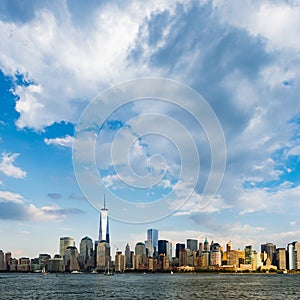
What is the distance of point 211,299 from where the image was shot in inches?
3755

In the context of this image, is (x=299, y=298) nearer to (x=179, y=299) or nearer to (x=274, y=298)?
(x=274, y=298)

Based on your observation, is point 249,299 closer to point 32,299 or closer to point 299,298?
point 299,298

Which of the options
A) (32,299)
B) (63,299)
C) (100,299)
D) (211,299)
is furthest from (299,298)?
(32,299)

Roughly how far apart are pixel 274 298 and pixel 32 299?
2067 inches

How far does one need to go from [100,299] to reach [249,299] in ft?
103

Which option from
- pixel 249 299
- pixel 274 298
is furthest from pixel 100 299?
pixel 274 298

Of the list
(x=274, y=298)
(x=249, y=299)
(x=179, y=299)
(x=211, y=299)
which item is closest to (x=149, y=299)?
(x=179, y=299)

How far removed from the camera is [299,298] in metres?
101

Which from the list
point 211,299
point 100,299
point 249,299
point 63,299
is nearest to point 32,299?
point 63,299

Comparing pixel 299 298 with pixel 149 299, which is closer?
pixel 149 299

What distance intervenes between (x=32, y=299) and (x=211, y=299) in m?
38.0

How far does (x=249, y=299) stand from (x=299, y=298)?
1304 cm

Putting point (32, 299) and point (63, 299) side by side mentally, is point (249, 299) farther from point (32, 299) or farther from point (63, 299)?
→ point (32, 299)

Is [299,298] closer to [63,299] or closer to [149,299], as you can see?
[149,299]
